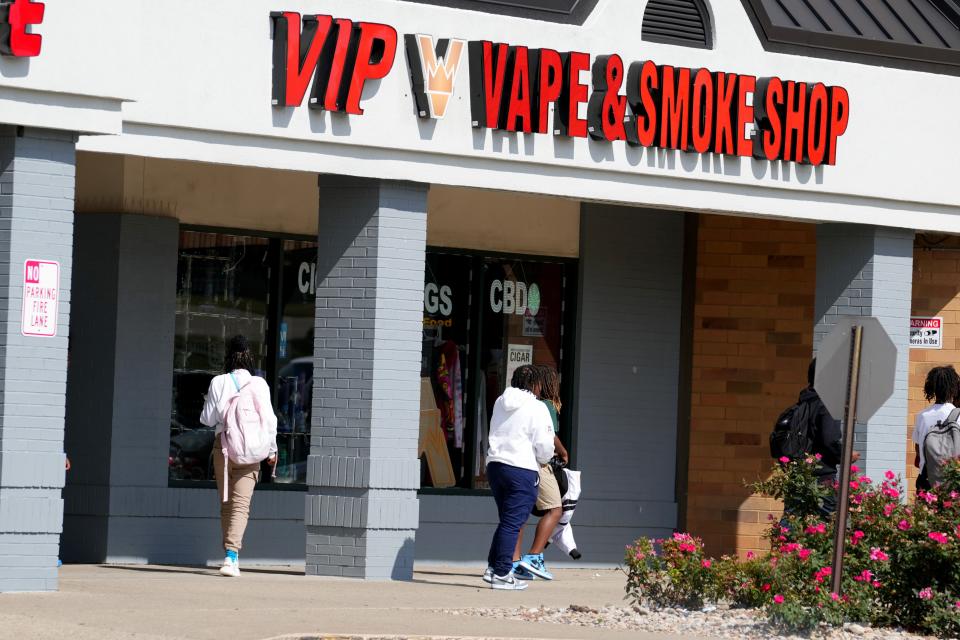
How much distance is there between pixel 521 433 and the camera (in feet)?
44.3

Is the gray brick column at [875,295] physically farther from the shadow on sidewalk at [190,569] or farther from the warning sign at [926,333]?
the shadow on sidewalk at [190,569]

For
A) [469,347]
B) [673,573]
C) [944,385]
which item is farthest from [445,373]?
[673,573]

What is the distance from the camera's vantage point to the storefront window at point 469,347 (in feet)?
56.6

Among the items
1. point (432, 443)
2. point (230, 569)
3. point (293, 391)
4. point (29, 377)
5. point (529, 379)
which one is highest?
point (529, 379)

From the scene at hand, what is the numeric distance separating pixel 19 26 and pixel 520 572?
5794 mm

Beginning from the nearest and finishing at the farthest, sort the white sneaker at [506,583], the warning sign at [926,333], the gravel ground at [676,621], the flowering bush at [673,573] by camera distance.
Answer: the gravel ground at [676,621] → the flowering bush at [673,573] → the white sneaker at [506,583] → the warning sign at [926,333]

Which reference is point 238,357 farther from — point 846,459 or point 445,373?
point 846,459

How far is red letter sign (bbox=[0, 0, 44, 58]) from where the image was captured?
38.8 feet

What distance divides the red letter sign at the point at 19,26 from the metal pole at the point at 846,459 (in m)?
5.63

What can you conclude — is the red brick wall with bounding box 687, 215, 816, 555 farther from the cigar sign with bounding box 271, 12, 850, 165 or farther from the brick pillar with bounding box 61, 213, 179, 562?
the brick pillar with bounding box 61, 213, 179, 562

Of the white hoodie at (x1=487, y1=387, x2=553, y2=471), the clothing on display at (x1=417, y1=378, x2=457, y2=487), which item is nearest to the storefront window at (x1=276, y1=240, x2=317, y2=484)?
the clothing on display at (x1=417, y1=378, x2=457, y2=487)

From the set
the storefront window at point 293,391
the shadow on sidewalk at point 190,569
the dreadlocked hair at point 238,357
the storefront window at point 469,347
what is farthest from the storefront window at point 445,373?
the dreadlocked hair at point 238,357

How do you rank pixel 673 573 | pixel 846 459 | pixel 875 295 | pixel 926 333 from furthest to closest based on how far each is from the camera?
pixel 926 333 < pixel 875 295 < pixel 673 573 < pixel 846 459

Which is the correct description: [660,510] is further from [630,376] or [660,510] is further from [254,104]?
[254,104]
